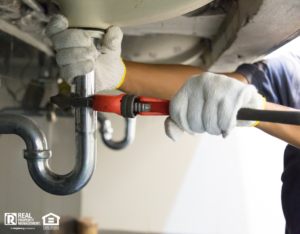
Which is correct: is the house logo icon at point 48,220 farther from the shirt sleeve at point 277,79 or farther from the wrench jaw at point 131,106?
Result: the shirt sleeve at point 277,79

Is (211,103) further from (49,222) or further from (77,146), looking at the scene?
(49,222)

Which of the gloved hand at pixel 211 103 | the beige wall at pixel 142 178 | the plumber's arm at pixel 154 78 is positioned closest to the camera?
the gloved hand at pixel 211 103

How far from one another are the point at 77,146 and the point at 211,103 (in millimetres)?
198

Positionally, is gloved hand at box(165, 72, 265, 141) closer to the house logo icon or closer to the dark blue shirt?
the dark blue shirt

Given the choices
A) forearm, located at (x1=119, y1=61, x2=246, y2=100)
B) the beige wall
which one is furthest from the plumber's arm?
the beige wall

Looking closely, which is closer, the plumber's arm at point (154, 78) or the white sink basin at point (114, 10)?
the white sink basin at point (114, 10)

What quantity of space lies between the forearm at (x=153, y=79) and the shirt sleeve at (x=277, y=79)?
4cm

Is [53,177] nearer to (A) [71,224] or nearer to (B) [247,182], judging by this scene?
(A) [71,224]

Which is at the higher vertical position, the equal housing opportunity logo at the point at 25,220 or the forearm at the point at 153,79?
the forearm at the point at 153,79

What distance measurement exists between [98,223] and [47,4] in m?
1.18

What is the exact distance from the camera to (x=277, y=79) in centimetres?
53

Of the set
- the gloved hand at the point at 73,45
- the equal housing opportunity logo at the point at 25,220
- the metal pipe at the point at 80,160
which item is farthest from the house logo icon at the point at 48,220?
the gloved hand at the point at 73,45

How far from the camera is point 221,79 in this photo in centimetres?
25

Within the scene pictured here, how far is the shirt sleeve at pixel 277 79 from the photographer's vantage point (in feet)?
1.70
